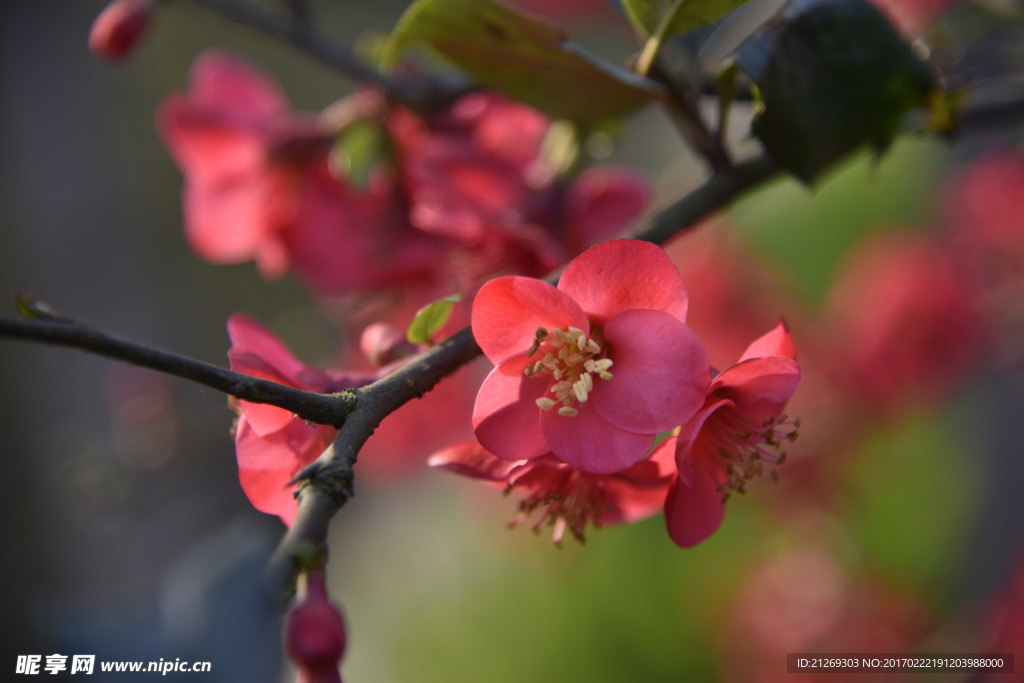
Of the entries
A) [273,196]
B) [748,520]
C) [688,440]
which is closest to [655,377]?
[688,440]

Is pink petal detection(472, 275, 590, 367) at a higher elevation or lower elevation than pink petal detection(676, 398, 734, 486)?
higher

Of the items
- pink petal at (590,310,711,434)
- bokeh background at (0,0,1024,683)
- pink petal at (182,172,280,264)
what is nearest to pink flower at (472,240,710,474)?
pink petal at (590,310,711,434)

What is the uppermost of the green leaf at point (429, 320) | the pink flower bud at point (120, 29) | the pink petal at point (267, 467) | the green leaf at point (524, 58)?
the pink flower bud at point (120, 29)

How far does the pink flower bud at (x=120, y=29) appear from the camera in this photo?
59 cm

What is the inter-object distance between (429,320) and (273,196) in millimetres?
379

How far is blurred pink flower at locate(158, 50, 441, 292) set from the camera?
2.11 feet

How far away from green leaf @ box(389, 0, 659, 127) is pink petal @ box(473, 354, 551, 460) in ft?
0.63

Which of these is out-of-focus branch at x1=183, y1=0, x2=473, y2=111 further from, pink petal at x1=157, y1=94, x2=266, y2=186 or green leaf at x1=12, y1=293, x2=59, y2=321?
green leaf at x1=12, y1=293, x2=59, y2=321

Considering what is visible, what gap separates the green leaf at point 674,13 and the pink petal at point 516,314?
0.18m

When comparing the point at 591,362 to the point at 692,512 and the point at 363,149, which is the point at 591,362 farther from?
the point at 363,149

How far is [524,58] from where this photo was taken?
48cm

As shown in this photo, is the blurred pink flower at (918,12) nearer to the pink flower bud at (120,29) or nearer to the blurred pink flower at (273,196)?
the blurred pink flower at (273,196)

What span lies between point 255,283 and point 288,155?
2.27m

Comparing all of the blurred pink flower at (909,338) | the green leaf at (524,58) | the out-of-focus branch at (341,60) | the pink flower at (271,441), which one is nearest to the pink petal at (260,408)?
the pink flower at (271,441)
